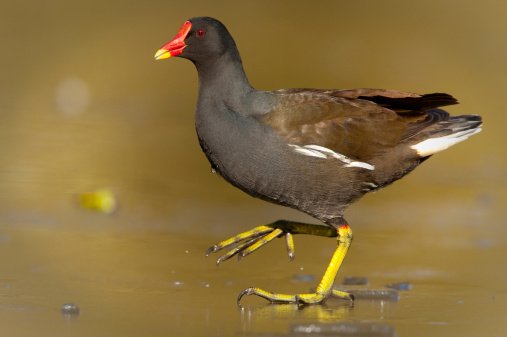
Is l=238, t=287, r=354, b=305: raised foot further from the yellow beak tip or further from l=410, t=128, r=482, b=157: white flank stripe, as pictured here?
the yellow beak tip

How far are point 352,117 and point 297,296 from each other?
115 centimetres

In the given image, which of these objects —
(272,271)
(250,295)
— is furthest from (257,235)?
(250,295)

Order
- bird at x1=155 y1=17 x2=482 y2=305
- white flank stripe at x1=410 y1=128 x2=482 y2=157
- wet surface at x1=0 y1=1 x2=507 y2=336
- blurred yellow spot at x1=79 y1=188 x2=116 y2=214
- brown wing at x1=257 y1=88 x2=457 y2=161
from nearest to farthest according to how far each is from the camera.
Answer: wet surface at x1=0 y1=1 x2=507 y2=336, bird at x1=155 y1=17 x2=482 y2=305, brown wing at x1=257 y1=88 x2=457 y2=161, white flank stripe at x1=410 y1=128 x2=482 y2=157, blurred yellow spot at x1=79 y1=188 x2=116 y2=214

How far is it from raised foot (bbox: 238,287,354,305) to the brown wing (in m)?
0.84

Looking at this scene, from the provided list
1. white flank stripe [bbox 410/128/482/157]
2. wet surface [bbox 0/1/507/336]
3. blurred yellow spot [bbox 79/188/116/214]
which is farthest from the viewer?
blurred yellow spot [bbox 79/188/116/214]

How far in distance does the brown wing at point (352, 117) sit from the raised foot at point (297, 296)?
0.84 meters

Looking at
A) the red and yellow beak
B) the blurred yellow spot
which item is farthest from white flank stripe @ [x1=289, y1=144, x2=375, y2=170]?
the blurred yellow spot

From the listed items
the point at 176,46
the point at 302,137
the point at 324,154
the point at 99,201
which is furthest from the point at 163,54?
the point at 99,201

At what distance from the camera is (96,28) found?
499 inches

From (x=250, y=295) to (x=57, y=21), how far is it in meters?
9.24

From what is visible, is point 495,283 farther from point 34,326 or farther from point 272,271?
point 34,326

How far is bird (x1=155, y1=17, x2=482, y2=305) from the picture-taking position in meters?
4.89

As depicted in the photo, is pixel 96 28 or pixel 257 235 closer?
pixel 257 235

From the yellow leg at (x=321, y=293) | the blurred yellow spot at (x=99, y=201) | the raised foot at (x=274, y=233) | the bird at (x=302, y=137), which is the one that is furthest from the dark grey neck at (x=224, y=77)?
the blurred yellow spot at (x=99, y=201)
